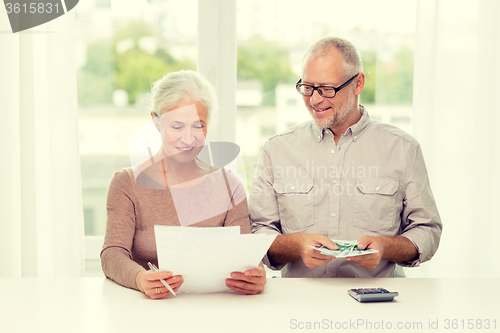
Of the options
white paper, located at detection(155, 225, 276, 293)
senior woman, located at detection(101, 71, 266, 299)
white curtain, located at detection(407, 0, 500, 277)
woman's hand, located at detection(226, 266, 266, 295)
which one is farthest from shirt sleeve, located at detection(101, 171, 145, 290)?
white curtain, located at detection(407, 0, 500, 277)

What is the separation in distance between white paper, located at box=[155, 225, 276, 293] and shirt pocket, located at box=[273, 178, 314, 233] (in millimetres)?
527

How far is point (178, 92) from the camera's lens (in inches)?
61.4

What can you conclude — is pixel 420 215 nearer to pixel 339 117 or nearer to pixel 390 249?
pixel 390 249

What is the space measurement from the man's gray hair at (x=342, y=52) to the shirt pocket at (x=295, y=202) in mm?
447

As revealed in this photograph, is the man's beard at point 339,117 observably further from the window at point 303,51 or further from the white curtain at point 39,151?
the white curtain at point 39,151

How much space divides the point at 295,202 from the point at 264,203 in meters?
0.12

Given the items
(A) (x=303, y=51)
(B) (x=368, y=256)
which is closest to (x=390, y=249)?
(B) (x=368, y=256)

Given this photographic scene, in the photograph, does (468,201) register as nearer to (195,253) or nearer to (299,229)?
(299,229)

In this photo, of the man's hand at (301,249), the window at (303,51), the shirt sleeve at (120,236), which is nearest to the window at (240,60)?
the window at (303,51)

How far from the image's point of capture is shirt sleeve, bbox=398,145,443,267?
5.10 ft

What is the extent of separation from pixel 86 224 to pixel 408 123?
168 centimetres

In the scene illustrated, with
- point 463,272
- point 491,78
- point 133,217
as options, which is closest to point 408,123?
point 491,78

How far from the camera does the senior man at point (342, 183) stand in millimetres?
1648

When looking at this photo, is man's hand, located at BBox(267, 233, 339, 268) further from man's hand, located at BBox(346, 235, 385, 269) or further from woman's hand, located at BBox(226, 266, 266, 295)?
woman's hand, located at BBox(226, 266, 266, 295)
